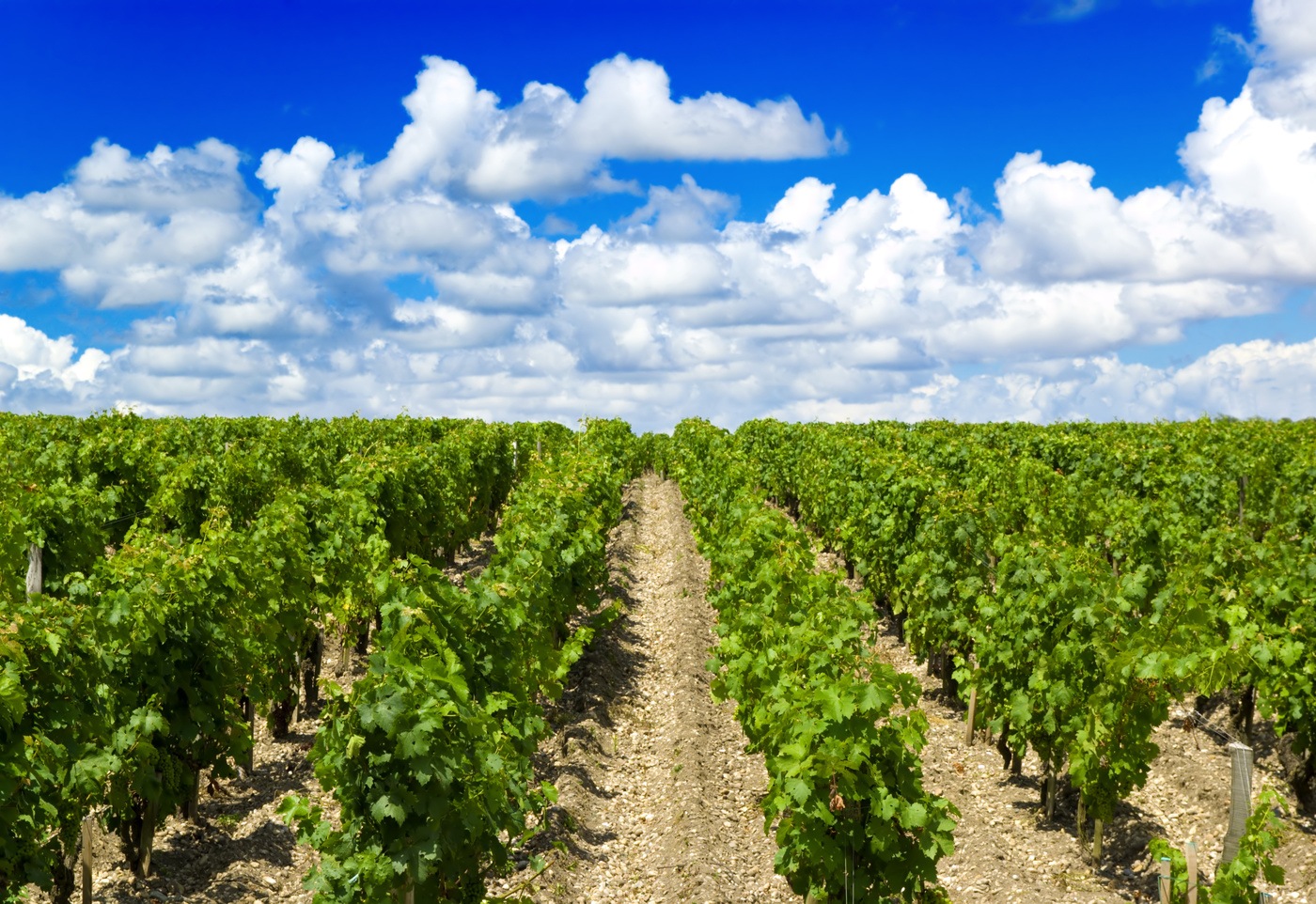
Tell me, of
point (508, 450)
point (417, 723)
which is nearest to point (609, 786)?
point (417, 723)

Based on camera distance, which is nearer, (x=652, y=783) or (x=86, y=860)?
(x=86, y=860)

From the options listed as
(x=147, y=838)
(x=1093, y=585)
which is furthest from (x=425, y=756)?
(x=1093, y=585)

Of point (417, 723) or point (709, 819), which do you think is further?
point (709, 819)

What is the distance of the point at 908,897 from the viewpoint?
6.97 metres

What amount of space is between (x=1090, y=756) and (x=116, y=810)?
7.66 metres

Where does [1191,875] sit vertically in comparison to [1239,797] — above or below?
below

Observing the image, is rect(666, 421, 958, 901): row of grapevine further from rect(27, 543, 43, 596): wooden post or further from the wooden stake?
rect(27, 543, 43, 596): wooden post

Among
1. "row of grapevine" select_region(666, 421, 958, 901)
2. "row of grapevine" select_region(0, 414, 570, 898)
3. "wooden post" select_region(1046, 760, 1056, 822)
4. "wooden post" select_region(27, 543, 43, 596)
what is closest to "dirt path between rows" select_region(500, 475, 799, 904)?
"row of grapevine" select_region(666, 421, 958, 901)

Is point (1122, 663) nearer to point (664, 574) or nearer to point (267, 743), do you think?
point (267, 743)

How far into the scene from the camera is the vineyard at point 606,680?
609 cm

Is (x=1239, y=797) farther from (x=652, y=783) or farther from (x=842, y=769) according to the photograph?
(x=652, y=783)

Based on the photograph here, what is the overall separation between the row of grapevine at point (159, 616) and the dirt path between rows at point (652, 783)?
9.45 ft

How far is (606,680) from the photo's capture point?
13.8 m

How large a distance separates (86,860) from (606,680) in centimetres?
713
